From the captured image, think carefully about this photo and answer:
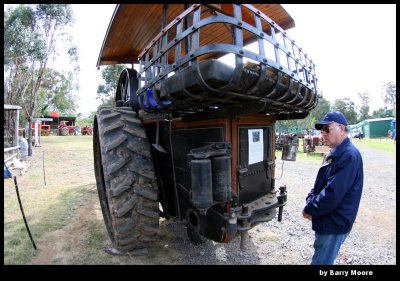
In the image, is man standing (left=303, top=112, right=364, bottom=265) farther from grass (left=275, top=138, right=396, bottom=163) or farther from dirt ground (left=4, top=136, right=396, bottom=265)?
grass (left=275, top=138, right=396, bottom=163)

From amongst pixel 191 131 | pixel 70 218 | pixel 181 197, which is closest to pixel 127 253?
pixel 181 197

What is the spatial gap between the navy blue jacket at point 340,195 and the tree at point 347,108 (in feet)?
257

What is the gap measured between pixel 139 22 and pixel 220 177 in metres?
2.45

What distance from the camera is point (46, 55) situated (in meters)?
16.9

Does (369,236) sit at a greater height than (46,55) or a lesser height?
lesser

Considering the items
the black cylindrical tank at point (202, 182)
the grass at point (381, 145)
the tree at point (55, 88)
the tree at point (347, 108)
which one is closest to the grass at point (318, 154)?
the grass at point (381, 145)

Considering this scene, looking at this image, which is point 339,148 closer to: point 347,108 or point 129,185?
point 129,185

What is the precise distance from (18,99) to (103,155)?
67.5ft

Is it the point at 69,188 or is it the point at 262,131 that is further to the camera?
the point at 69,188

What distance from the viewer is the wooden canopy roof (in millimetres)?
3336

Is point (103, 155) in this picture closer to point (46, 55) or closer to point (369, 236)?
point (369, 236)

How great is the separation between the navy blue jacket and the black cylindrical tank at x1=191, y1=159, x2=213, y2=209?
984 mm

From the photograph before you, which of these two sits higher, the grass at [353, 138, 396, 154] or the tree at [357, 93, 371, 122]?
the tree at [357, 93, 371, 122]

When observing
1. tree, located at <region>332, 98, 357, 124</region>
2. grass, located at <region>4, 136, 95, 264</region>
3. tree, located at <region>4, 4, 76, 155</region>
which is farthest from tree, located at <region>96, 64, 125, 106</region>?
tree, located at <region>332, 98, 357, 124</region>
